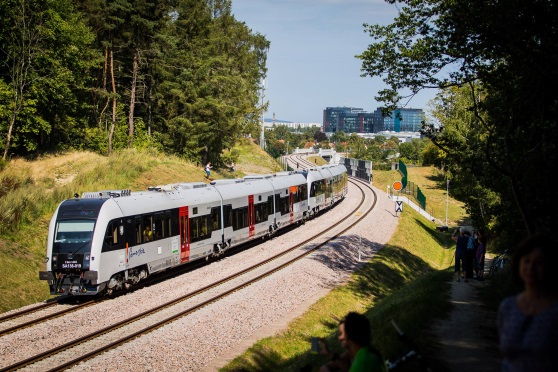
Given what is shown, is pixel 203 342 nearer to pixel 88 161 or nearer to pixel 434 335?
pixel 434 335

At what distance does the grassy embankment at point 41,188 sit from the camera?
20031 mm

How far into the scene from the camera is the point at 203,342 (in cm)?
1478

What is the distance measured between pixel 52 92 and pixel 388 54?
81.6ft

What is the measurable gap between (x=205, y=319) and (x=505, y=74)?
34.6 ft

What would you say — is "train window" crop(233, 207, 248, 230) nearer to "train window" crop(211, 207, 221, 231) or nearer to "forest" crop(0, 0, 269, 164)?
"train window" crop(211, 207, 221, 231)

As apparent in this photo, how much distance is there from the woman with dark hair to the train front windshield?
15265 millimetres

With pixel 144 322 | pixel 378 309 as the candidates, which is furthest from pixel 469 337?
pixel 144 322

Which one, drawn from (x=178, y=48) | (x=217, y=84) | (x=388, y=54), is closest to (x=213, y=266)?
(x=388, y=54)

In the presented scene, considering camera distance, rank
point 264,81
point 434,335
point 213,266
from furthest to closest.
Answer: point 264,81
point 213,266
point 434,335

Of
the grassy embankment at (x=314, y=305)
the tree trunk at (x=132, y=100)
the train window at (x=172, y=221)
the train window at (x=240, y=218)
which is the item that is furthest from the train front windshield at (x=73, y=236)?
the tree trunk at (x=132, y=100)

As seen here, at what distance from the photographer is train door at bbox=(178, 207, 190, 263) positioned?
22.6 m

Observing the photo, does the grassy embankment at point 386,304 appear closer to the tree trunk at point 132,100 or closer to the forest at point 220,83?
the forest at point 220,83

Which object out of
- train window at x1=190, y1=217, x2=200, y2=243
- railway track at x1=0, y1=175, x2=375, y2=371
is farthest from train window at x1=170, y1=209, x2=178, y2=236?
railway track at x1=0, y1=175, x2=375, y2=371

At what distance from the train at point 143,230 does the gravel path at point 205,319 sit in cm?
81
